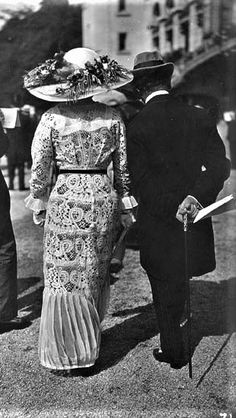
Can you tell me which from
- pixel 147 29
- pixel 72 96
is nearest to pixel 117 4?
pixel 147 29

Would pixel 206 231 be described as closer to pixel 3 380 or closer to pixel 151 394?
pixel 151 394

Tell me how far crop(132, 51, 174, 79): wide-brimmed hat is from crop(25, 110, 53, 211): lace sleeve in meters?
0.57

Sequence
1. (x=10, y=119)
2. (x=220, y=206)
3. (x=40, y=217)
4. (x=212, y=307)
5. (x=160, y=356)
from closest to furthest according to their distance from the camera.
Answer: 1. (x=220, y=206)
2. (x=40, y=217)
3. (x=160, y=356)
4. (x=10, y=119)
5. (x=212, y=307)

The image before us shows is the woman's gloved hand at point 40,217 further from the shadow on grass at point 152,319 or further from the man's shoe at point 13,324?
the man's shoe at point 13,324

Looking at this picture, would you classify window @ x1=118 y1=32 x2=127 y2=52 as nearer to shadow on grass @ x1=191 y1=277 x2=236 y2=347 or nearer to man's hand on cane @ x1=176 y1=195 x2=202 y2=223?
man's hand on cane @ x1=176 y1=195 x2=202 y2=223

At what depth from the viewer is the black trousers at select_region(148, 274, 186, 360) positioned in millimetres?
2926

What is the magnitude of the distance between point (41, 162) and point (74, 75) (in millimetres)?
501

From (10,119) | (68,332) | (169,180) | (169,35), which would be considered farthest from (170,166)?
(169,35)

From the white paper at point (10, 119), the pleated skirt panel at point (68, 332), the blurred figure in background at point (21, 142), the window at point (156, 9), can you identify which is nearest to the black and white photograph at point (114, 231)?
the pleated skirt panel at point (68, 332)

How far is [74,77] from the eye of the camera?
2.70 metres

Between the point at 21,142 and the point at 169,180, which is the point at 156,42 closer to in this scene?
the point at 169,180

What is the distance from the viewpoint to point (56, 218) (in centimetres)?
277

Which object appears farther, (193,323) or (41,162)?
(193,323)

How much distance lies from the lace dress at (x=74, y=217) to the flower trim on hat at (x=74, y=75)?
111 mm
